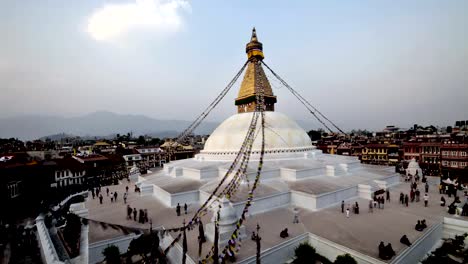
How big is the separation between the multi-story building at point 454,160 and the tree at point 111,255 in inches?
1130

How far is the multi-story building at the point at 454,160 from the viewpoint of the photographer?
2303 centimetres

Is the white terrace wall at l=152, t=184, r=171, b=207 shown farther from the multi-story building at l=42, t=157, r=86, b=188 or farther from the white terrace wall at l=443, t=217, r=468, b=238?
the multi-story building at l=42, t=157, r=86, b=188

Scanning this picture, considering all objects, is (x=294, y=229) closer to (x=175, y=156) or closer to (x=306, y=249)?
(x=306, y=249)

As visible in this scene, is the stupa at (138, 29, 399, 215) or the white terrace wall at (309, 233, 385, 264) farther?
the stupa at (138, 29, 399, 215)

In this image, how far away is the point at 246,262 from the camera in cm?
670

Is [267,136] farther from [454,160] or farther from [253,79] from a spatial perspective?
[454,160]

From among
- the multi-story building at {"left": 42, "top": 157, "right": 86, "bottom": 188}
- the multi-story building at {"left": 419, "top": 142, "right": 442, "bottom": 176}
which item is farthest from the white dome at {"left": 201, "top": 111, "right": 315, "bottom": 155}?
the multi-story building at {"left": 419, "top": 142, "right": 442, "bottom": 176}

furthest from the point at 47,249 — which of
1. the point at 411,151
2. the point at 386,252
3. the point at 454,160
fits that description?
the point at 411,151

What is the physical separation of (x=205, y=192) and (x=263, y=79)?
10622 mm

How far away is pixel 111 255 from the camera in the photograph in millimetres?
7598

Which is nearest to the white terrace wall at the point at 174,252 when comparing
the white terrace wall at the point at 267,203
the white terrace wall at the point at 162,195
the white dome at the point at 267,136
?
the white terrace wall at the point at 162,195

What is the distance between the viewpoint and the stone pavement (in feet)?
25.0

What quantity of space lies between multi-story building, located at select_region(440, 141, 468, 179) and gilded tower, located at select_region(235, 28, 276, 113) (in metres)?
19.9

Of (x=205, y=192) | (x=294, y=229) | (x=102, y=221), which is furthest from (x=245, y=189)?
(x=102, y=221)
